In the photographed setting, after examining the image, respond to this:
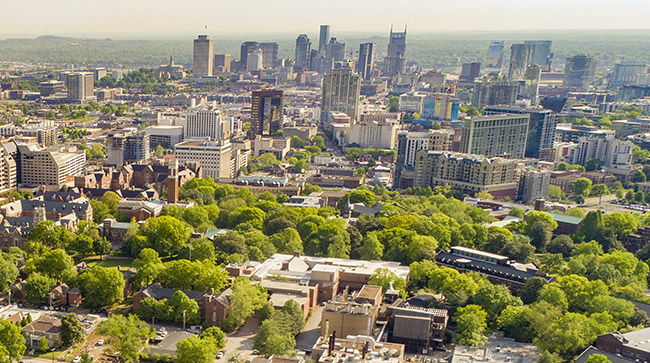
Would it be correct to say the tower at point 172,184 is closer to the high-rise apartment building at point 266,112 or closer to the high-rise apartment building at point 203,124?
the high-rise apartment building at point 203,124

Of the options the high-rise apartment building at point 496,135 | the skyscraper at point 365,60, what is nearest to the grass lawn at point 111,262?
the high-rise apartment building at point 496,135

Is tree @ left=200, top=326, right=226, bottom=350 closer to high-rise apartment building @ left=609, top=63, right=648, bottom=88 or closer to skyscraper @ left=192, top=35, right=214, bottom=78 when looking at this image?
skyscraper @ left=192, top=35, right=214, bottom=78

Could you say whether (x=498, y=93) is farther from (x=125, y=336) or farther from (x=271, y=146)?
(x=125, y=336)

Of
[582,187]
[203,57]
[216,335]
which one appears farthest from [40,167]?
[203,57]

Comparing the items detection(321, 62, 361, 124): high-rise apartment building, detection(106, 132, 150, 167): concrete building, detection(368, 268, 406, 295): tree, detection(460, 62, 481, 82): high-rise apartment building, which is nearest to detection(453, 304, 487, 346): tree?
detection(368, 268, 406, 295): tree

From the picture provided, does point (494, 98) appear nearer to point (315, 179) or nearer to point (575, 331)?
point (315, 179)

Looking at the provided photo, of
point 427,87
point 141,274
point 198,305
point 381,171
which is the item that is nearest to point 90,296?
point 141,274
